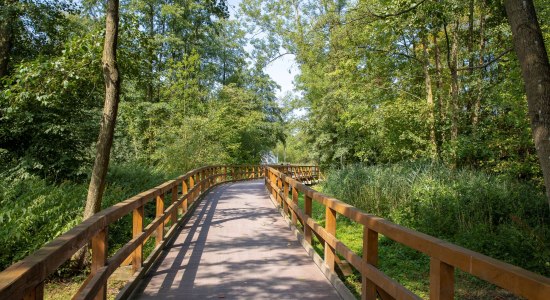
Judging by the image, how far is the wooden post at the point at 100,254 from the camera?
3.55 m

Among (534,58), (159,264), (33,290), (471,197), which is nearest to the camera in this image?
(33,290)

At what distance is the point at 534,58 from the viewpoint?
416 centimetres

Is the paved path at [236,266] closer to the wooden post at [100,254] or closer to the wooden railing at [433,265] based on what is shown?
the wooden railing at [433,265]

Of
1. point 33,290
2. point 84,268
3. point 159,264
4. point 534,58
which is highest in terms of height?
point 534,58

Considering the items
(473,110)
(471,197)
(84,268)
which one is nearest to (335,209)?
(84,268)

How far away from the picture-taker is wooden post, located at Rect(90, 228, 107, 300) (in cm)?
355

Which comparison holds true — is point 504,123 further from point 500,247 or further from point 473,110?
point 500,247

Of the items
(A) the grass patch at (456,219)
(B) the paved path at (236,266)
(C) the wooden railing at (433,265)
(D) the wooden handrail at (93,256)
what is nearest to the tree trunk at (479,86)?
(A) the grass patch at (456,219)

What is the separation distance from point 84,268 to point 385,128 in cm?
1315

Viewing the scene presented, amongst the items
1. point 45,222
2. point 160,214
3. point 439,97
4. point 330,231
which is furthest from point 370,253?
point 439,97

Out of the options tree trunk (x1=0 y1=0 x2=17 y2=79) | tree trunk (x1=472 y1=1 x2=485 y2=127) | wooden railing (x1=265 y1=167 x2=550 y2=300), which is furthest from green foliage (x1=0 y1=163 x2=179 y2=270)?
tree trunk (x1=472 y1=1 x2=485 y2=127)

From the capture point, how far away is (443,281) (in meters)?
2.54

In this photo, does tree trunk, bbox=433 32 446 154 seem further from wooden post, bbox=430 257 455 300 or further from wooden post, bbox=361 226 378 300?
wooden post, bbox=430 257 455 300

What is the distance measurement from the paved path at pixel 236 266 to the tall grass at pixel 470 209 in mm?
3240
